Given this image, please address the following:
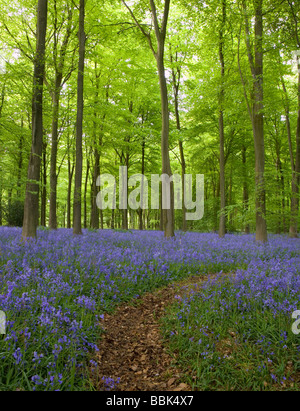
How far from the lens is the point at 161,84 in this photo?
10.9 meters

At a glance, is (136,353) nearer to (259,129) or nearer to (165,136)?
(165,136)

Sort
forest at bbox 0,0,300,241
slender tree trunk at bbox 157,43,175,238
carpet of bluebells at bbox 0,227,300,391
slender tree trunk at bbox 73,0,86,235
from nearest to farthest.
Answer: carpet of bluebells at bbox 0,227,300,391 < forest at bbox 0,0,300,241 < slender tree trunk at bbox 157,43,175,238 < slender tree trunk at bbox 73,0,86,235

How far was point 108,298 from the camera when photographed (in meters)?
4.73

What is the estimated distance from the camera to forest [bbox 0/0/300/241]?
918cm

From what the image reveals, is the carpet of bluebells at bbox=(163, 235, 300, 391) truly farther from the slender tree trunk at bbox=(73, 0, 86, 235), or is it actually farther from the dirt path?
the slender tree trunk at bbox=(73, 0, 86, 235)

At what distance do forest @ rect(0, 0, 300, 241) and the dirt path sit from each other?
502 centimetres

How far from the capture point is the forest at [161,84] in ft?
30.1

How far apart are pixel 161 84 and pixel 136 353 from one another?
10.4 meters

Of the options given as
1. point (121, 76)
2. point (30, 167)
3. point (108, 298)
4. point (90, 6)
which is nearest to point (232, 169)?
point (121, 76)

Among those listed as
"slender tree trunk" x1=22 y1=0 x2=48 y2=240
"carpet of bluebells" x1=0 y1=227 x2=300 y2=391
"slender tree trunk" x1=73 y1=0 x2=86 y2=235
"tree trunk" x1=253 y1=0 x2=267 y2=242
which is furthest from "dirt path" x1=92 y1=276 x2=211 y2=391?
"slender tree trunk" x1=73 y1=0 x2=86 y2=235

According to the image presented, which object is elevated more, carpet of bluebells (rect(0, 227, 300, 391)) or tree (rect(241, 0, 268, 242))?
tree (rect(241, 0, 268, 242))

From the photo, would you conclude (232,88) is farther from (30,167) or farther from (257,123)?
(30,167)

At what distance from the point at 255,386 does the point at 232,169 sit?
19241mm

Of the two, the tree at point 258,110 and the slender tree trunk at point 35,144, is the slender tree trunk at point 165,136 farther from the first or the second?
the slender tree trunk at point 35,144
